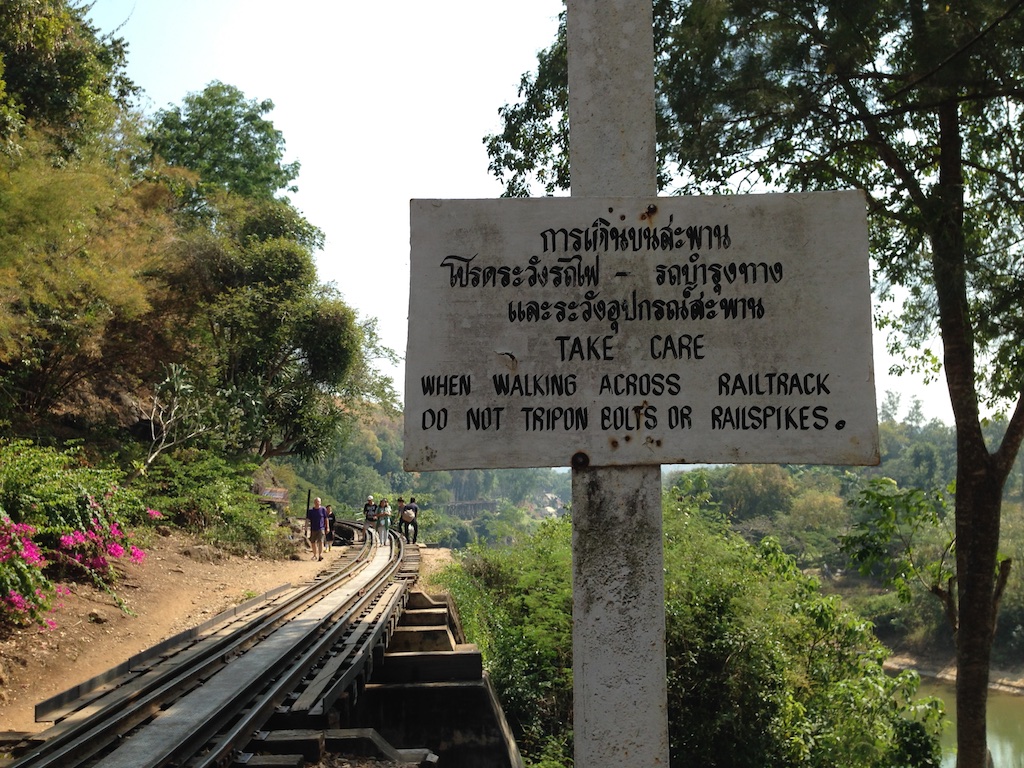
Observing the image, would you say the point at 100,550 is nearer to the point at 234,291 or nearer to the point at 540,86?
the point at 540,86

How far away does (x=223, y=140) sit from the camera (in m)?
37.7

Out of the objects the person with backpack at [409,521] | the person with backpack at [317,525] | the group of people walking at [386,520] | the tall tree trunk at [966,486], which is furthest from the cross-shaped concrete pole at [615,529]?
the person with backpack at [409,521]

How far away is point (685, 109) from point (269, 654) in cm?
741

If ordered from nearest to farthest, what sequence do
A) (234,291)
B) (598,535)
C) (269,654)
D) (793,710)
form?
(598,535)
(269,654)
(793,710)
(234,291)

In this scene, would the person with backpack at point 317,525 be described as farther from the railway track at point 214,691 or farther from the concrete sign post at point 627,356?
the concrete sign post at point 627,356

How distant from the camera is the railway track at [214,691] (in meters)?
5.18

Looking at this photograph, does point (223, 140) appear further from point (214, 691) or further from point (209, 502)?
point (214, 691)

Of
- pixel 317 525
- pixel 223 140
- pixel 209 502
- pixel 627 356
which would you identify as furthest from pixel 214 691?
pixel 223 140

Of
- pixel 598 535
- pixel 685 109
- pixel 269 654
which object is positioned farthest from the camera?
pixel 685 109

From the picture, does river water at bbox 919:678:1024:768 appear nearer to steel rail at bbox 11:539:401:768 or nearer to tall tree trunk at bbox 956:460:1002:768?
tall tree trunk at bbox 956:460:1002:768

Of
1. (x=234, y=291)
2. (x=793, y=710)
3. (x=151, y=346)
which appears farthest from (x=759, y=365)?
(x=234, y=291)

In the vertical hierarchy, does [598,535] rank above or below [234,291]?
below

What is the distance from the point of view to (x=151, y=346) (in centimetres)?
2283

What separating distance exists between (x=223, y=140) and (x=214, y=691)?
1405 inches
